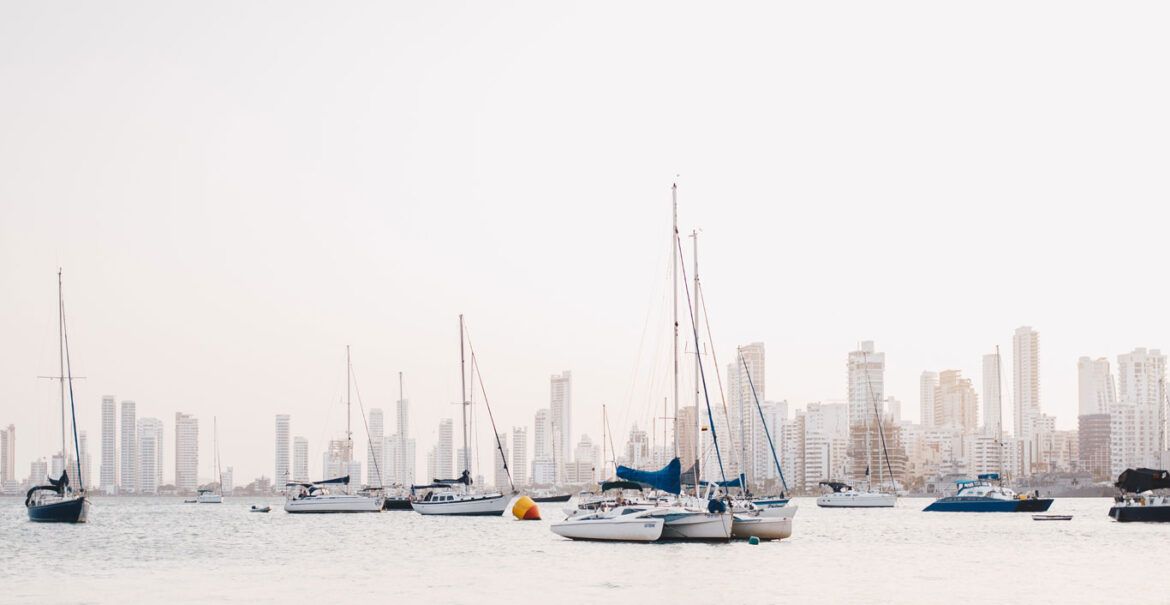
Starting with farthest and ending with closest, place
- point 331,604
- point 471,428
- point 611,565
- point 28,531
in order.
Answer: point 471,428 → point 28,531 → point 611,565 → point 331,604

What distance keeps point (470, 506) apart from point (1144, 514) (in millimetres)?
46528

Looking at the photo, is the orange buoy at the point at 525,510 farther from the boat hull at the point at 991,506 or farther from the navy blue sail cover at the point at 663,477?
the boat hull at the point at 991,506

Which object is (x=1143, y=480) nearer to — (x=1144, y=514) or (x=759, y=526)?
(x=1144, y=514)

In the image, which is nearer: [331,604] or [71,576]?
Result: [331,604]

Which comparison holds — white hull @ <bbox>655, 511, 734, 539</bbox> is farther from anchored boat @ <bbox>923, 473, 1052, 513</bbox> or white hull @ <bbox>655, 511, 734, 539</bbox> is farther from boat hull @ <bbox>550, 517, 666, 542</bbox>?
anchored boat @ <bbox>923, 473, 1052, 513</bbox>

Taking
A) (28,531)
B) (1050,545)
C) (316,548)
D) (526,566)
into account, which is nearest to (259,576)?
(526,566)

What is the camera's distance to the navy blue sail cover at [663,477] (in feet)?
191

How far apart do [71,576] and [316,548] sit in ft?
61.4

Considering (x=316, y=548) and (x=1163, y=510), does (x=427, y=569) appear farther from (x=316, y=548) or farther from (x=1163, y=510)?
(x=1163, y=510)

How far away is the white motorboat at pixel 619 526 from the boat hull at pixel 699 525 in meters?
0.47

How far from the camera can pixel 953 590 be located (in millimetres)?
41656

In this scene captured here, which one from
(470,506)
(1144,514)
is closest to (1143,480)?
(1144,514)

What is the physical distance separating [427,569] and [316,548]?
54.6ft

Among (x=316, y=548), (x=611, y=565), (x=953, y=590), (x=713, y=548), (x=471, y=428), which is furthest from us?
(x=471, y=428)
